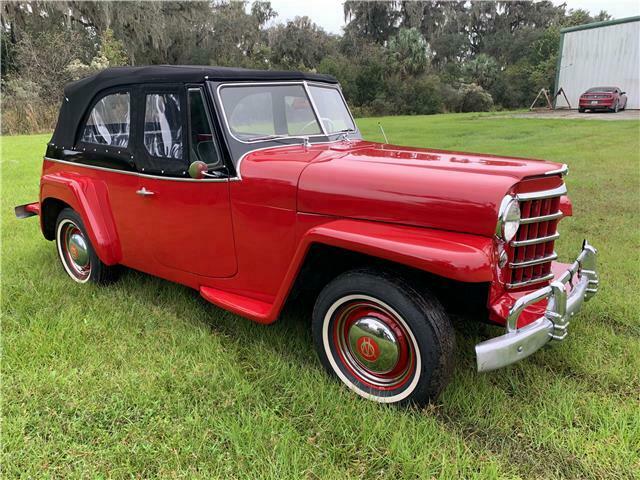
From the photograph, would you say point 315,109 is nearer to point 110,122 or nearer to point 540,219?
point 110,122

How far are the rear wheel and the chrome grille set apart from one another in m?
3.08

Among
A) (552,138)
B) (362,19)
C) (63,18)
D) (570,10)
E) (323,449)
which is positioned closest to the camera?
(323,449)

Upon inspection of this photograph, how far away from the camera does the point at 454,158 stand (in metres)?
2.90

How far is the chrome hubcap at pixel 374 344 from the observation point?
244 cm

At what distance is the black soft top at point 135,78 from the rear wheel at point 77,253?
2.13 ft

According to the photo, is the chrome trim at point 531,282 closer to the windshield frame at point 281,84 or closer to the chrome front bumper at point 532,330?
the chrome front bumper at point 532,330

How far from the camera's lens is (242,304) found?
9.82 ft

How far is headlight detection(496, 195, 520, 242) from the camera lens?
7.31 feet

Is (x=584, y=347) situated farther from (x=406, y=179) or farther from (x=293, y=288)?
(x=293, y=288)

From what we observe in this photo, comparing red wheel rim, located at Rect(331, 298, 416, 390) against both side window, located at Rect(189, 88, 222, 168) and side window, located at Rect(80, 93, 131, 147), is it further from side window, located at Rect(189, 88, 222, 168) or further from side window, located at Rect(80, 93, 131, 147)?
side window, located at Rect(80, 93, 131, 147)

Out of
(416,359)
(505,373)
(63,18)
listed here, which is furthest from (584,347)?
(63,18)

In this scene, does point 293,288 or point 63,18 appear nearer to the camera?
point 293,288

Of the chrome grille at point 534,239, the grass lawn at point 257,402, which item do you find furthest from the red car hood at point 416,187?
the grass lawn at point 257,402

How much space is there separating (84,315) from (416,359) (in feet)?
7.95
